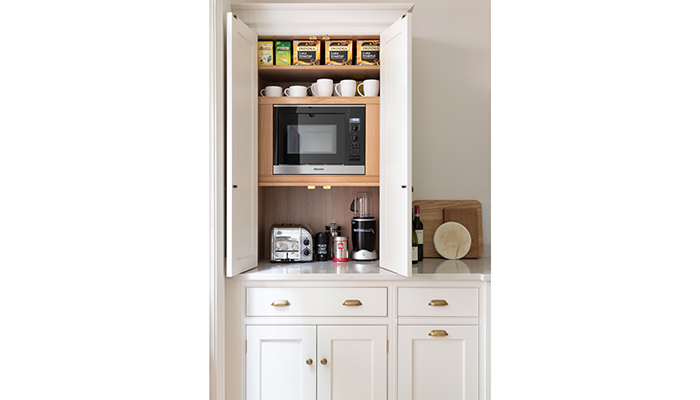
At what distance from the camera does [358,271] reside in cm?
187

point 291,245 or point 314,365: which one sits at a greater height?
point 291,245

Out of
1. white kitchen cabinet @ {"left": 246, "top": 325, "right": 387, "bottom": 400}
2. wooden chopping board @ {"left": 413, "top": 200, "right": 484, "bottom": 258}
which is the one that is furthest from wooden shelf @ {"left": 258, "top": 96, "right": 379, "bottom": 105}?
white kitchen cabinet @ {"left": 246, "top": 325, "right": 387, "bottom": 400}

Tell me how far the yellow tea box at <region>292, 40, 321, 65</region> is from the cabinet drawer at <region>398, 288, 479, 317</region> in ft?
4.05

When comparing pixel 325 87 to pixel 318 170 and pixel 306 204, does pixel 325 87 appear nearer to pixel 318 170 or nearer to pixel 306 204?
pixel 318 170

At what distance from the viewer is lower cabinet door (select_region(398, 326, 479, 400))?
1.79 m

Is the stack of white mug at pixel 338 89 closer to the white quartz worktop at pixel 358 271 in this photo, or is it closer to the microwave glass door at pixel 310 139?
the microwave glass door at pixel 310 139

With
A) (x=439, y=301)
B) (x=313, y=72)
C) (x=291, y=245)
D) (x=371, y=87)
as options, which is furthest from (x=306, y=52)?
(x=439, y=301)

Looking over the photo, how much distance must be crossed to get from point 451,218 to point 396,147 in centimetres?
65

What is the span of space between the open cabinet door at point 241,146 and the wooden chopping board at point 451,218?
93 centimetres

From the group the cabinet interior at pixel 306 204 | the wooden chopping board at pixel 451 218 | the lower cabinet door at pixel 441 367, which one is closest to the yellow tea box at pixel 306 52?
the cabinet interior at pixel 306 204

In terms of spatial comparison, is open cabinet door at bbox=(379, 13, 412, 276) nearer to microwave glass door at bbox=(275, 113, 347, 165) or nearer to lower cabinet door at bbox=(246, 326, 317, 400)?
microwave glass door at bbox=(275, 113, 347, 165)

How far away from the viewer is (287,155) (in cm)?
205
